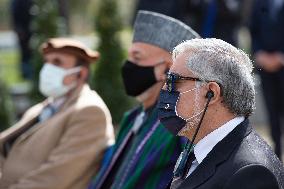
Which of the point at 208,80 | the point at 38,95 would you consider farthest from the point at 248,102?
the point at 38,95

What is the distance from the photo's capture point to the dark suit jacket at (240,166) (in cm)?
343

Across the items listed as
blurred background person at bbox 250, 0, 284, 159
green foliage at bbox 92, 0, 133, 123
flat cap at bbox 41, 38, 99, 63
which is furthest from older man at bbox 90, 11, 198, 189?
green foliage at bbox 92, 0, 133, 123

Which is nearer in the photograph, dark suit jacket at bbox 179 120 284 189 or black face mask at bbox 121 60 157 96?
dark suit jacket at bbox 179 120 284 189

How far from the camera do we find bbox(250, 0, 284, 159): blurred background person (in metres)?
7.73

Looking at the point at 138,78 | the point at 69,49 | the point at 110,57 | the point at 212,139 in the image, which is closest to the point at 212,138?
the point at 212,139

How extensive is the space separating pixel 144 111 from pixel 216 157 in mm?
1801

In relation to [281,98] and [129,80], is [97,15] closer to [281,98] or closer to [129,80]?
[281,98]

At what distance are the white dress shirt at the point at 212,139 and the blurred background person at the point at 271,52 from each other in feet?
12.9

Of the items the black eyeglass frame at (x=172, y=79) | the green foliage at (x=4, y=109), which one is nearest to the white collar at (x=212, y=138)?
the black eyeglass frame at (x=172, y=79)

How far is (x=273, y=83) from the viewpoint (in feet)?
26.2

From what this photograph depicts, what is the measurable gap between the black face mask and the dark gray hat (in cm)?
19

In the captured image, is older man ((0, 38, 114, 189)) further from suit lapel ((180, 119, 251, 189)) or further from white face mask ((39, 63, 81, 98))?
suit lapel ((180, 119, 251, 189))

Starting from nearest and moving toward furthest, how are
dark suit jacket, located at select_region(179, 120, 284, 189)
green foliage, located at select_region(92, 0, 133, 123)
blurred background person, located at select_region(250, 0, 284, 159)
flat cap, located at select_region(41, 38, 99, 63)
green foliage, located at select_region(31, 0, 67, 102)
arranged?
dark suit jacket, located at select_region(179, 120, 284, 189)
flat cap, located at select_region(41, 38, 99, 63)
blurred background person, located at select_region(250, 0, 284, 159)
green foliage, located at select_region(31, 0, 67, 102)
green foliage, located at select_region(92, 0, 133, 123)

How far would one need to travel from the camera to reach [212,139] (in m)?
3.69
